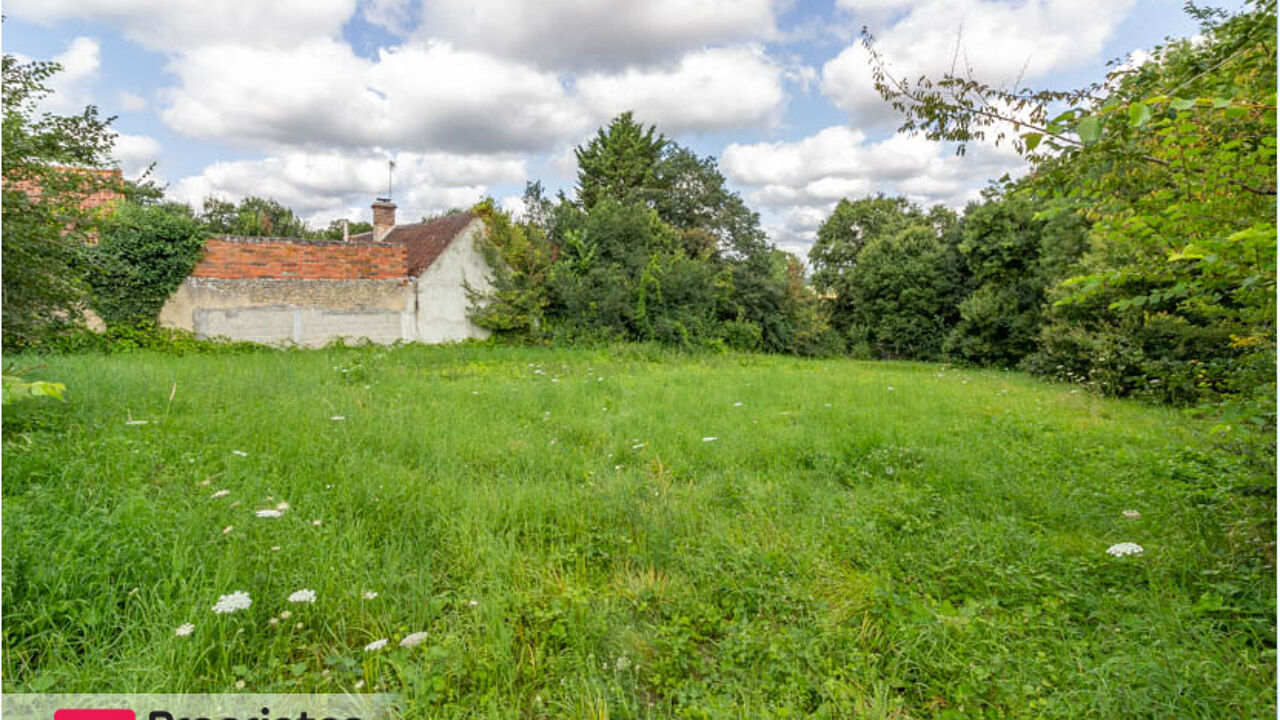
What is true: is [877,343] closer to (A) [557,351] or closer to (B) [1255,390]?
(A) [557,351]

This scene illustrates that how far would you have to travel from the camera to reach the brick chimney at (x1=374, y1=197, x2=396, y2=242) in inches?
731

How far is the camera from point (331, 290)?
11312 mm

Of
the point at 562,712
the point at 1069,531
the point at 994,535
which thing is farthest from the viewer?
the point at 1069,531

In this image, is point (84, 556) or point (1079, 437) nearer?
point (84, 556)

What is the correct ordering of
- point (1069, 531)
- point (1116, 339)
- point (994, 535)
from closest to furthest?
point (994, 535), point (1069, 531), point (1116, 339)

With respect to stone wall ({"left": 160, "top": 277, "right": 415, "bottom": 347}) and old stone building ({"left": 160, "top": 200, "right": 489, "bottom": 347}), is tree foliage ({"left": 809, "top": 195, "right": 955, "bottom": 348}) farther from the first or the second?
stone wall ({"left": 160, "top": 277, "right": 415, "bottom": 347})

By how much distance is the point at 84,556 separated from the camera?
89.1 inches

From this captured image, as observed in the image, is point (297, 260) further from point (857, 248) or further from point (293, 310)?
point (857, 248)

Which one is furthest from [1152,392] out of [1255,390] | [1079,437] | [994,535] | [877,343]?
[877,343]

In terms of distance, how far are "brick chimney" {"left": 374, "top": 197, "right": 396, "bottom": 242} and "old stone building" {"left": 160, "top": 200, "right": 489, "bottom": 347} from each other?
6470 millimetres

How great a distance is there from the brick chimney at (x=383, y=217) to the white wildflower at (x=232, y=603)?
60.6 ft

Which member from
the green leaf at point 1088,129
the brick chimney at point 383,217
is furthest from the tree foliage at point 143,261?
the green leaf at point 1088,129

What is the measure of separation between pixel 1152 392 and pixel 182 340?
622 inches

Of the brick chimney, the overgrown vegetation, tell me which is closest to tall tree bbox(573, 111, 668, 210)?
the overgrown vegetation
